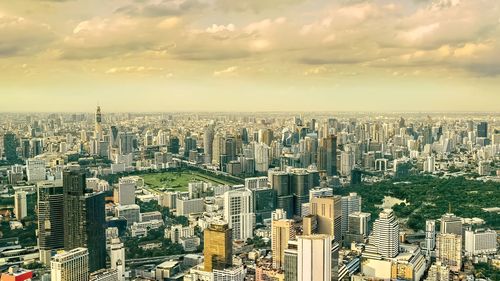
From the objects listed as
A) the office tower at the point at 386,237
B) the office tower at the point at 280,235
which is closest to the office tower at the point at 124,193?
the office tower at the point at 280,235

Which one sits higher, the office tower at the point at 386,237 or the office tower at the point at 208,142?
the office tower at the point at 208,142

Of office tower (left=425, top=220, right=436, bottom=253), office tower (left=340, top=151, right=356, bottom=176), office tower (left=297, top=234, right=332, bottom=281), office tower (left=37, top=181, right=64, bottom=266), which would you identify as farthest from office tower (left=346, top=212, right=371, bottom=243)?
office tower (left=37, top=181, right=64, bottom=266)

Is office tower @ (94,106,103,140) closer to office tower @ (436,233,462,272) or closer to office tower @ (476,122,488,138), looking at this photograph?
office tower @ (436,233,462,272)

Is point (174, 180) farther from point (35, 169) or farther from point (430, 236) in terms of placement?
point (430, 236)

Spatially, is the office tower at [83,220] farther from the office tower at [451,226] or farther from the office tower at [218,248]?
the office tower at [451,226]

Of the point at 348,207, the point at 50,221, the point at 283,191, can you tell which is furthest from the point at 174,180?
the point at 50,221
